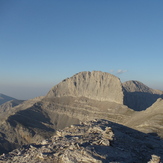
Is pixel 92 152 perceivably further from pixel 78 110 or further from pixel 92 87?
pixel 92 87

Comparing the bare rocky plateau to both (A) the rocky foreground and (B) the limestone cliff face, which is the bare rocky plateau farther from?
(A) the rocky foreground

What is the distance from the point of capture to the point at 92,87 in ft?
580

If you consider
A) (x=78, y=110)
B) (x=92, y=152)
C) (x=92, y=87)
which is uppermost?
(x=92, y=152)

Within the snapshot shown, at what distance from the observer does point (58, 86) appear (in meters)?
197

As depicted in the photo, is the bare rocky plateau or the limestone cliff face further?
the limestone cliff face

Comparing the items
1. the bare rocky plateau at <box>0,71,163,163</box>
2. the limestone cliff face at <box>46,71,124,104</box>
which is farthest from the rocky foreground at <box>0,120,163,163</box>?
the limestone cliff face at <box>46,71,124,104</box>

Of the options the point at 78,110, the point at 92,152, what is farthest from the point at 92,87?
the point at 92,152

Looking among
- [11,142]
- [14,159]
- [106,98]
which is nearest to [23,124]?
[11,142]

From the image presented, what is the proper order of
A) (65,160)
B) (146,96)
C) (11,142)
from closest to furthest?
(65,160) < (11,142) < (146,96)

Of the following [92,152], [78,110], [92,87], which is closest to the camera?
[92,152]

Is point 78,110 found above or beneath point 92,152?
beneath

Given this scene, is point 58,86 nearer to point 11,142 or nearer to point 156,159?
point 11,142

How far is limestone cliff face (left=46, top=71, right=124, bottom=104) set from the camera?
157512 millimetres

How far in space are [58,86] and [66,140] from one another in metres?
175
